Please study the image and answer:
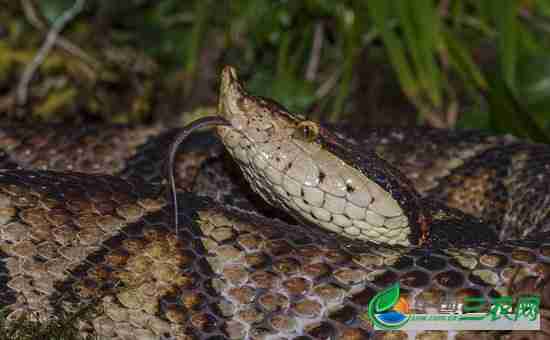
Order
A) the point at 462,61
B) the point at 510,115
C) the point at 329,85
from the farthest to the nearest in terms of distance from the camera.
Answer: the point at 329,85 < the point at 462,61 < the point at 510,115

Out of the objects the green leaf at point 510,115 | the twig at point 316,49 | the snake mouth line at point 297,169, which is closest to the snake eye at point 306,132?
the snake mouth line at point 297,169

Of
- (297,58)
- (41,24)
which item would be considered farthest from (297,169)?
(41,24)

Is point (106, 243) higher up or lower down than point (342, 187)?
lower down

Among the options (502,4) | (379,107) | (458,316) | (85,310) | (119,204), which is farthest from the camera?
(379,107)

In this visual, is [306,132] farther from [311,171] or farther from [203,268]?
[203,268]

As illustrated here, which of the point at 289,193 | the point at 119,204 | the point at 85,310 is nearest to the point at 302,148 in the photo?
the point at 289,193

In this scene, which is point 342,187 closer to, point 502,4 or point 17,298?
point 17,298
